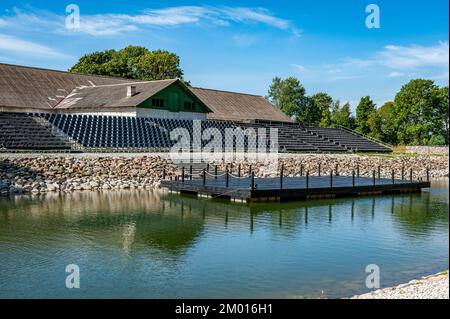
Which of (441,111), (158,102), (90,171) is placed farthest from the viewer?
(441,111)

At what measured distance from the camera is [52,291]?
9148 millimetres

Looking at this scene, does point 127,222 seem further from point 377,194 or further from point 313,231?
point 377,194

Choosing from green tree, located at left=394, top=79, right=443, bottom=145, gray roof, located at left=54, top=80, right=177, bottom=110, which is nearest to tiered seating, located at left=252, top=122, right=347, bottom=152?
gray roof, located at left=54, top=80, right=177, bottom=110

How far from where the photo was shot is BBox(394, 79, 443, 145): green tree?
60.1m

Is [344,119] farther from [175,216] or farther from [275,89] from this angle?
[175,216]

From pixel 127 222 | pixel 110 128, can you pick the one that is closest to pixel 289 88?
pixel 110 128

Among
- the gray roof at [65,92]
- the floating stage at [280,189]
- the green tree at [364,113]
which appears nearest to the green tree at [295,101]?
the green tree at [364,113]

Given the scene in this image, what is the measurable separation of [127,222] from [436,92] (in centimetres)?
5212

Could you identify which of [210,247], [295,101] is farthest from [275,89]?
[210,247]

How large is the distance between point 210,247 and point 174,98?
97.3 ft

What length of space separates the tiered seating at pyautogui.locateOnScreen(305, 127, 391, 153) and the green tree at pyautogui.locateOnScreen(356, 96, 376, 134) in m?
14.2

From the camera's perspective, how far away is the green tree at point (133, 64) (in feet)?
192

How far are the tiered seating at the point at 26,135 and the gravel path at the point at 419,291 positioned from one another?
23.0m

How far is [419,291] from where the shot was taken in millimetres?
8297
